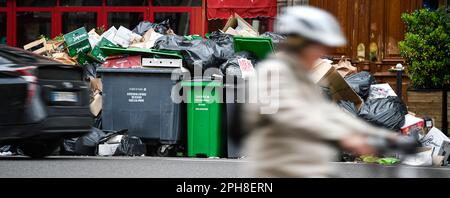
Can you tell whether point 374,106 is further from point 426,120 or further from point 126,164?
point 126,164

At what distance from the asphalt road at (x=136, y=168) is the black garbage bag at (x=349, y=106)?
111 centimetres

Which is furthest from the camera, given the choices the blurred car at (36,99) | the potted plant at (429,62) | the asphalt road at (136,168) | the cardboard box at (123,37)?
the cardboard box at (123,37)

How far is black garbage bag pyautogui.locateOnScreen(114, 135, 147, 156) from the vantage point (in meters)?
12.2

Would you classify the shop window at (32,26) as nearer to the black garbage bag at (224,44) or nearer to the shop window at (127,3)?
the shop window at (127,3)

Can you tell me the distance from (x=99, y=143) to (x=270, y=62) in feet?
28.0

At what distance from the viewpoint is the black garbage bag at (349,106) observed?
12.2 metres

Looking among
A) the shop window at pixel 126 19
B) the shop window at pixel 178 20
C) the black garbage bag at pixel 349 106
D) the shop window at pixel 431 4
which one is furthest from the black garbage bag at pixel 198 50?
the shop window at pixel 126 19

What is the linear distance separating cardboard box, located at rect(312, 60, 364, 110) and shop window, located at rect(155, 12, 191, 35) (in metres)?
5.32

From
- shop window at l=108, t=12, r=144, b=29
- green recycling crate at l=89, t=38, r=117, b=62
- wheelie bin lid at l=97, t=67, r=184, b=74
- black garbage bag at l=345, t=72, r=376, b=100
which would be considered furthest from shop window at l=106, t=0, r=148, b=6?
black garbage bag at l=345, t=72, r=376, b=100

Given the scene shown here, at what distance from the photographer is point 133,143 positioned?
40.2 feet

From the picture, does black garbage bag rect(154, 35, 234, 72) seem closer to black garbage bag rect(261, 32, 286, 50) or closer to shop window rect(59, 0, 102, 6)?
black garbage bag rect(261, 32, 286, 50)

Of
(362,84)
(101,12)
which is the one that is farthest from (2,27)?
(362,84)

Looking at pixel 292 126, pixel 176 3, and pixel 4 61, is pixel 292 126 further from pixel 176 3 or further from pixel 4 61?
pixel 176 3

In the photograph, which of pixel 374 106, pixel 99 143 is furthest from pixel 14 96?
pixel 374 106
